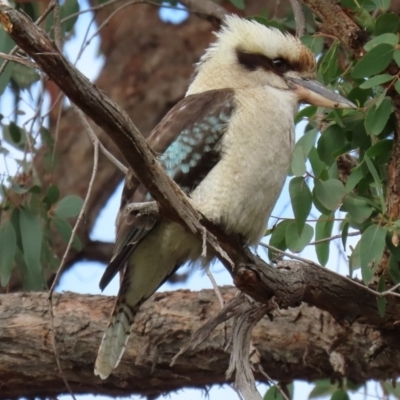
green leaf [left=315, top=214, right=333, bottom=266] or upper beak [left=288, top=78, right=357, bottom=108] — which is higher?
upper beak [left=288, top=78, right=357, bottom=108]

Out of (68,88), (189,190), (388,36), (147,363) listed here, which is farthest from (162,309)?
(68,88)

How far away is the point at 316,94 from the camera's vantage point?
9.09ft

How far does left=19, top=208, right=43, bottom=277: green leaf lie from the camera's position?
304 centimetres

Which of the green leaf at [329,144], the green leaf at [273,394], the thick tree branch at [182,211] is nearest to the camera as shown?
the thick tree branch at [182,211]

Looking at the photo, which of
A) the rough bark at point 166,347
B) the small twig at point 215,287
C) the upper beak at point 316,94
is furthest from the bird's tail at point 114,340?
the upper beak at point 316,94

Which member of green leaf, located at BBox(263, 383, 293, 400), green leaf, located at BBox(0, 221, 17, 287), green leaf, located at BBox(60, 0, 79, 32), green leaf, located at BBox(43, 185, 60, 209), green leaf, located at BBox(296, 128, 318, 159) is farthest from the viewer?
green leaf, located at BBox(60, 0, 79, 32)

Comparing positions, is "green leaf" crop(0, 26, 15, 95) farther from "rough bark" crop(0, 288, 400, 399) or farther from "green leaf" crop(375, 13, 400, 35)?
"green leaf" crop(375, 13, 400, 35)

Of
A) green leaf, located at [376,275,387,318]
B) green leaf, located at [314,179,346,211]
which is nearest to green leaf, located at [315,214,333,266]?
green leaf, located at [376,275,387,318]

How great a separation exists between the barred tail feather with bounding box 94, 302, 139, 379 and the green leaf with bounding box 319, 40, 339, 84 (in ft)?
2.86

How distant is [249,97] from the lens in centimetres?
275

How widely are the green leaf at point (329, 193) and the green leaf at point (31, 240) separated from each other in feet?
3.20

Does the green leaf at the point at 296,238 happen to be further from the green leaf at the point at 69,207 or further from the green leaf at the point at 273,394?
the green leaf at the point at 69,207

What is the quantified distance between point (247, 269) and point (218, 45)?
95 centimetres

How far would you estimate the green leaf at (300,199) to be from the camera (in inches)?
97.1
